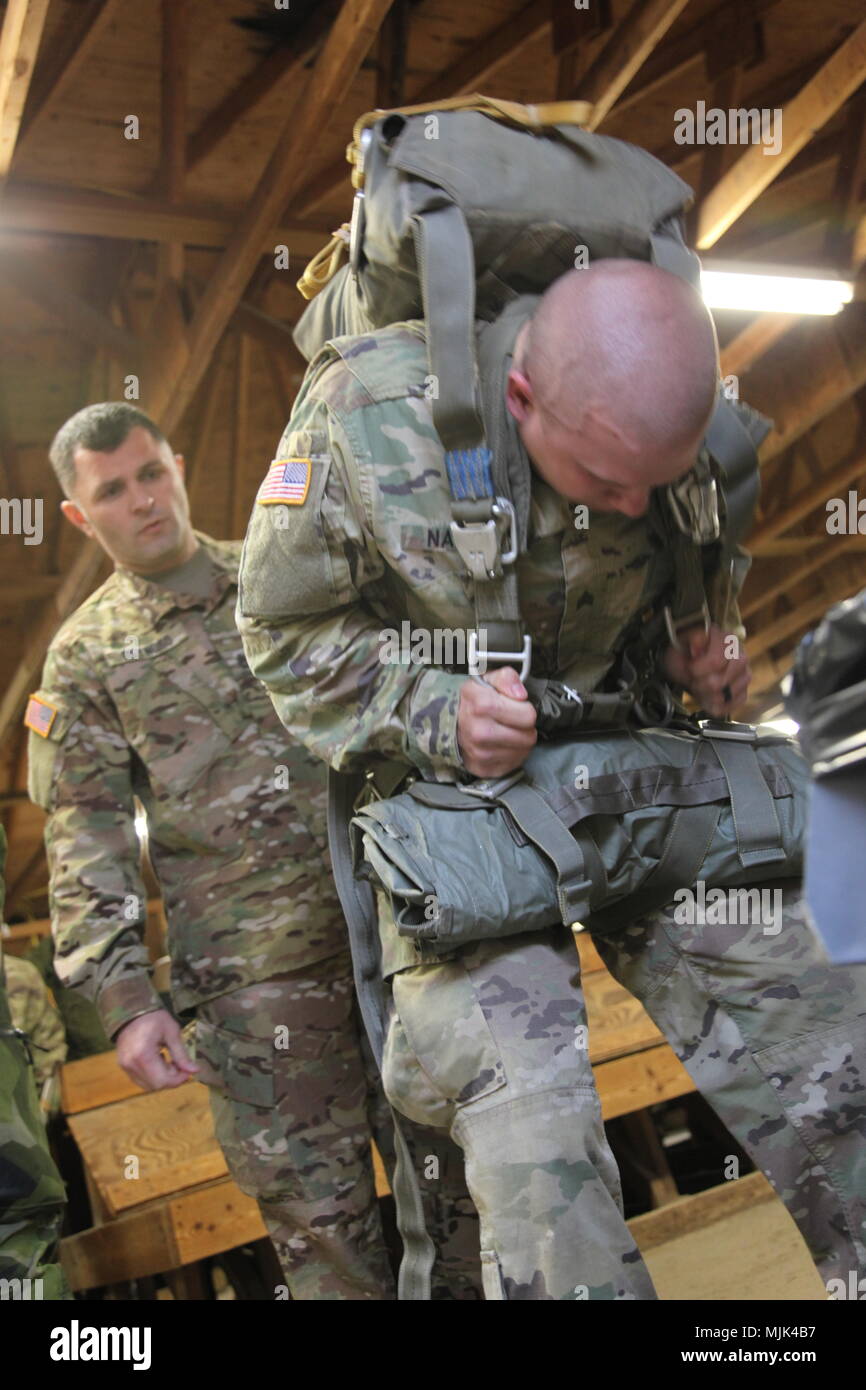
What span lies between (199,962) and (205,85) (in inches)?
122

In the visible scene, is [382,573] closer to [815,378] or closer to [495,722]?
[495,722]

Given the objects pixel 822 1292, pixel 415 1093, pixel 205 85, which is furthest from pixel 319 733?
pixel 205 85

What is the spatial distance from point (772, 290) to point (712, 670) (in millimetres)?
3313

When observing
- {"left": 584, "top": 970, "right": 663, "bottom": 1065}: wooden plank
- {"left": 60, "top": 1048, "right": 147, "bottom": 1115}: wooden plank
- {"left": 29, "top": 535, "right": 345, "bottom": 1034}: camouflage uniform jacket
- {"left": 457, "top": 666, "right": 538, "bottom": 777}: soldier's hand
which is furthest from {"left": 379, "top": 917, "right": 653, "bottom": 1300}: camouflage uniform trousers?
{"left": 60, "top": 1048, "right": 147, "bottom": 1115}: wooden plank

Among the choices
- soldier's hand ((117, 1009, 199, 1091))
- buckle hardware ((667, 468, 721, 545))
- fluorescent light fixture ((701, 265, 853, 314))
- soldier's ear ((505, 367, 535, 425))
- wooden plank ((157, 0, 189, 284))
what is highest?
wooden plank ((157, 0, 189, 284))

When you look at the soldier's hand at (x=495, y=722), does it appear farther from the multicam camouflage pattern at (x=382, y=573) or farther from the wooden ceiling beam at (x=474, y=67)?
the wooden ceiling beam at (x=474, y=67)

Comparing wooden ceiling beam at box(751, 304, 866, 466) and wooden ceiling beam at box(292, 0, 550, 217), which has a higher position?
wooden ceiling beam at box(292, 0, 550, 217)

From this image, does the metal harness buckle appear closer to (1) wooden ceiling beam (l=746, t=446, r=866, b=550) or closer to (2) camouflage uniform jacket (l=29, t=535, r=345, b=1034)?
(2) camouflage uniform jacket (l=29, t=535, r=345, b=1034)

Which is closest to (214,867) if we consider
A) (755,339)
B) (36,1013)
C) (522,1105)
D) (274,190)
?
(522,1105)

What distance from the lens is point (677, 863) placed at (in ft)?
6.00

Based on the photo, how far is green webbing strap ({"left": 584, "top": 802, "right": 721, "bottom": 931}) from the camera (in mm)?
1828

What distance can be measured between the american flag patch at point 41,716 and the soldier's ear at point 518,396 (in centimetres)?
133

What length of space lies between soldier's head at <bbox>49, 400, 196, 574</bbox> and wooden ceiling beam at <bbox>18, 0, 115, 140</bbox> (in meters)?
1.80
